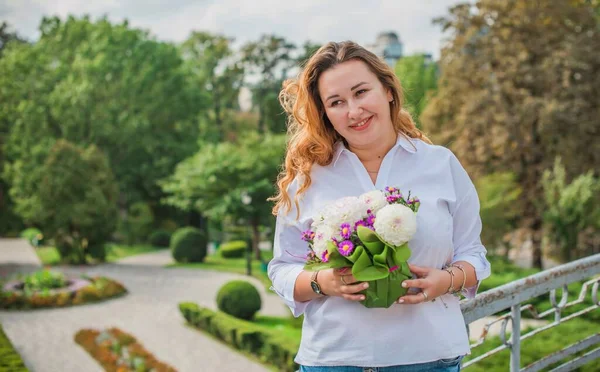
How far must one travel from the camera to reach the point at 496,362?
5699 millimetres

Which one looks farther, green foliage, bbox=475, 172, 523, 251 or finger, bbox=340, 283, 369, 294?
green foliage, bbox=475, 172, 523, 251

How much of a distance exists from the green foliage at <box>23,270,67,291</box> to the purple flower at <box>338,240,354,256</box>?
16553 mm

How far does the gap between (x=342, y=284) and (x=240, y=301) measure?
12403 mm

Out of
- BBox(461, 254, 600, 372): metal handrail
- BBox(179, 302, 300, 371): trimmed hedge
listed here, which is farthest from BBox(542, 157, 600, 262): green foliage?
BBox(461, 254, 600, 372): metal handrail

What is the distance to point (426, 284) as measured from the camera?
1.85 meters

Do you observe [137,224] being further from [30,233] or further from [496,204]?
[496,204]

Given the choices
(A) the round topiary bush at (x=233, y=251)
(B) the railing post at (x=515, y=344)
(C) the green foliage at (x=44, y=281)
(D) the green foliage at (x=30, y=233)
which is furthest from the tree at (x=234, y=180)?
(B) the railing post at (x=515, y=344)

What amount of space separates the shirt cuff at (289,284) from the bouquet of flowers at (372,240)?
13 centimetres

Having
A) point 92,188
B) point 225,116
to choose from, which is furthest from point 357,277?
point 225,116

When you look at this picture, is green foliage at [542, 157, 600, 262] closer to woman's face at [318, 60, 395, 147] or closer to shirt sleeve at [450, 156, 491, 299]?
shirt sleeve at [450, 156, 491, 299]

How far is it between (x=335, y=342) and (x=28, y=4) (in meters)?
33.5

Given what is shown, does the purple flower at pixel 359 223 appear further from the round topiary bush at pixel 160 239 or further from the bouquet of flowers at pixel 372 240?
the round topiary bush at pixel 160 239

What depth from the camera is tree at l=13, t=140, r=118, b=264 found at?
68.5ft

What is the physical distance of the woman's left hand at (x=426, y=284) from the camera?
1.83m
